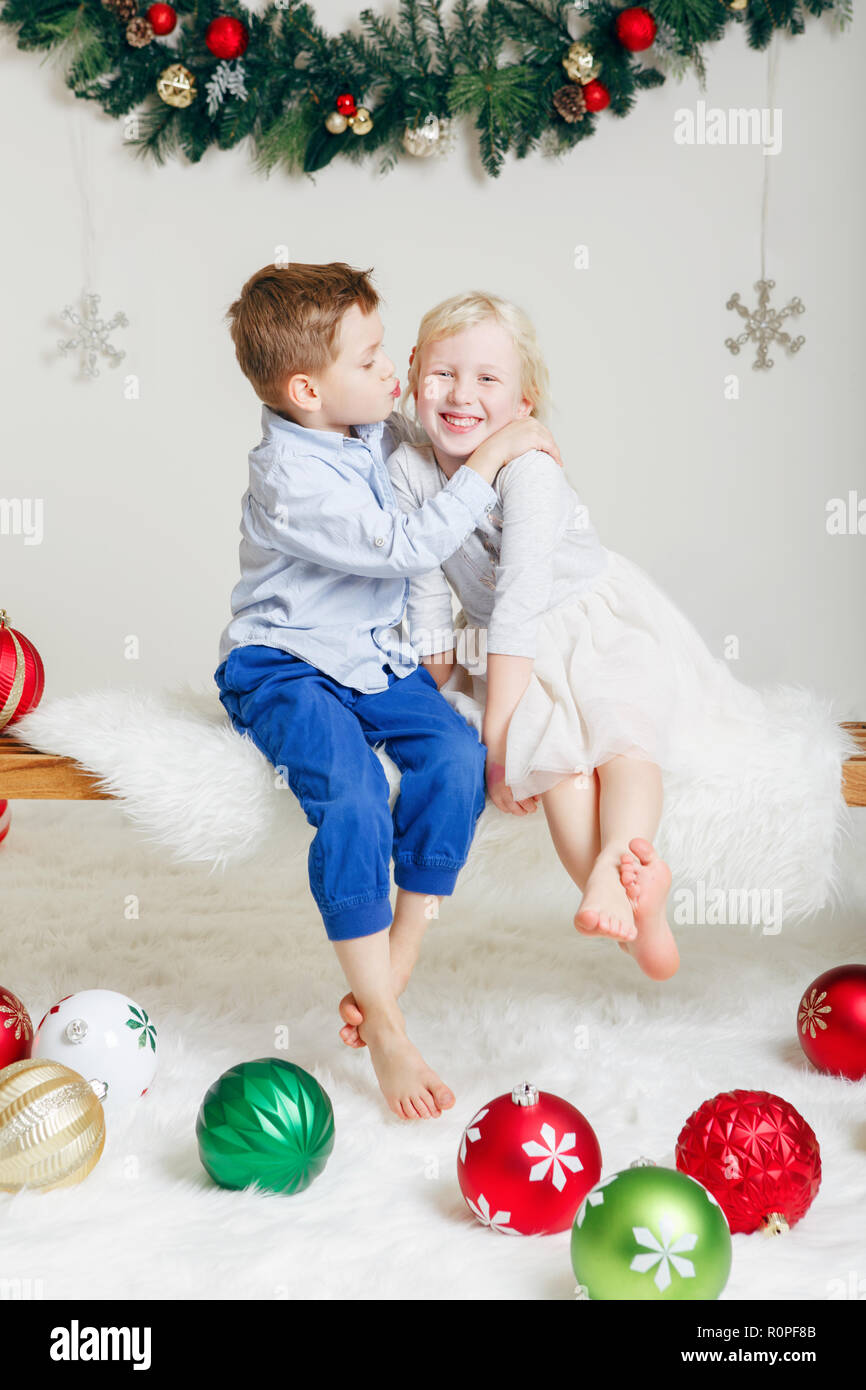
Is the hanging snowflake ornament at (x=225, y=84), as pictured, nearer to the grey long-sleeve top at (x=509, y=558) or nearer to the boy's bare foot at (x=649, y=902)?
the grey long-sleeve top at (x=509, y=558)

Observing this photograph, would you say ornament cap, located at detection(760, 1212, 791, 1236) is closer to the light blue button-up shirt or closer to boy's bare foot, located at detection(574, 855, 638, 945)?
boy's bare foot, located at detection(574, 855, 638, 945)

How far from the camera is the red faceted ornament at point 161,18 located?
2422 millimetres

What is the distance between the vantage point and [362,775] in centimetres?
137

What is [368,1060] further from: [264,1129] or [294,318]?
[294,318]

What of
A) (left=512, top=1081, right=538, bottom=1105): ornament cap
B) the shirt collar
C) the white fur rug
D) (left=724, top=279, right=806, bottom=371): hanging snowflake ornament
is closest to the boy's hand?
the shirt collar

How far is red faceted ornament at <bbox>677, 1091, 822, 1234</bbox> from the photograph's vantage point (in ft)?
3.74

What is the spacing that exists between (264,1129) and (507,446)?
86 cm

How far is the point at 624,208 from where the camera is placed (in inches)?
105

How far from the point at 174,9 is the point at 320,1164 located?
2251 millimetres

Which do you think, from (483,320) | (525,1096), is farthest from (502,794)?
(483,320)

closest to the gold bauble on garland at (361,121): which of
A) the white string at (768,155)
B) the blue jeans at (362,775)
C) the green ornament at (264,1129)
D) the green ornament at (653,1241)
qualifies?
the white string at (768,155)
